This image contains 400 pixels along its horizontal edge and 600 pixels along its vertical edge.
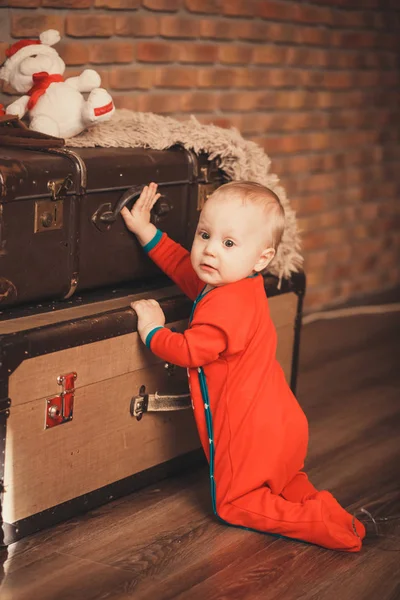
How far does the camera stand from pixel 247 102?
2.98 meters

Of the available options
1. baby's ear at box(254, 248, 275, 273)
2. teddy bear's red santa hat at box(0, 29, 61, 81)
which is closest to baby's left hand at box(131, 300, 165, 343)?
baby's ear at box(254, 248, 275, 273)

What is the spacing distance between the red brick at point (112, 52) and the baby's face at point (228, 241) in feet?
2.75

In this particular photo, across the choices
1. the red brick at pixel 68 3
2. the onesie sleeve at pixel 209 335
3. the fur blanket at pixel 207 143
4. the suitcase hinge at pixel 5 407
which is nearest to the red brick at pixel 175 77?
the red brick at pixel 68 3

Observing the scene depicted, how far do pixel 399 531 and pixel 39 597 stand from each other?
2.51ft

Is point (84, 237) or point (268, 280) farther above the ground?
point (84, 237)

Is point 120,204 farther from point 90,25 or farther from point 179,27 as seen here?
point 179,27

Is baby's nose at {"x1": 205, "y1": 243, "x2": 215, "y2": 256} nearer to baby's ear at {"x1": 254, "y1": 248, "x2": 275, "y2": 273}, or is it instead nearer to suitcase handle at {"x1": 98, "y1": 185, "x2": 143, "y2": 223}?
baby's ear at {"x1": 254, "y1": 248, "x2": 275, "y2": 273}

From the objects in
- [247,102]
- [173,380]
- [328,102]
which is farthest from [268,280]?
[328,102]

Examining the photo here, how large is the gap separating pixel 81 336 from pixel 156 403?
28 centimetres

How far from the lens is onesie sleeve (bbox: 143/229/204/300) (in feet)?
6.37

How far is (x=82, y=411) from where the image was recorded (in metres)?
1.73

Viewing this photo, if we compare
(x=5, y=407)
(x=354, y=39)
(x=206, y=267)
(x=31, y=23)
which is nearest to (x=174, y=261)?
(x=206, y=267)

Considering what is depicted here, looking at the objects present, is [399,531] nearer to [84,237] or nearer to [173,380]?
[173,380]

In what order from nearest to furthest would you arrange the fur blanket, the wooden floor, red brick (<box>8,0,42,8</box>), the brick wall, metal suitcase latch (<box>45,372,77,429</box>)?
the wooden floor < metal suitcase latch (<box>45,372,77,429</box>) < the fur blanket < red brick (<box>8,0,42,8</box>) < the brick wall
